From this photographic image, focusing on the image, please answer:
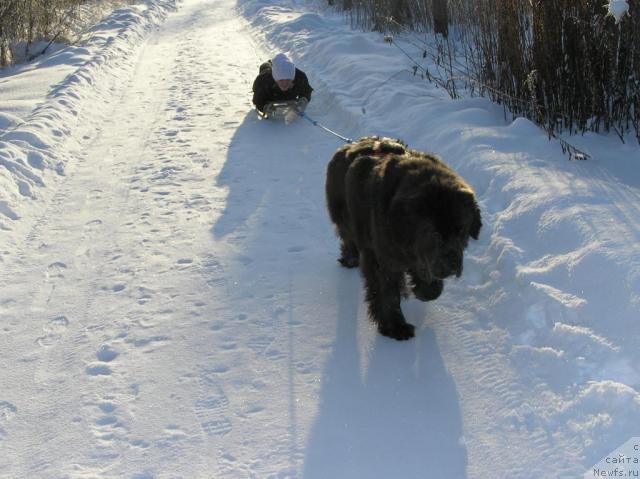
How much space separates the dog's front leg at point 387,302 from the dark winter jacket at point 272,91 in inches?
211

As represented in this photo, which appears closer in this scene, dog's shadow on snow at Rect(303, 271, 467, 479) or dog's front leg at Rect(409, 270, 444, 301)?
dog's shadow on snow at Rect(303, 271, 467, 479)

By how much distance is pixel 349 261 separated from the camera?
4.94 m

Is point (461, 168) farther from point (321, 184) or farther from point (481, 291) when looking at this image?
point (481, 291)

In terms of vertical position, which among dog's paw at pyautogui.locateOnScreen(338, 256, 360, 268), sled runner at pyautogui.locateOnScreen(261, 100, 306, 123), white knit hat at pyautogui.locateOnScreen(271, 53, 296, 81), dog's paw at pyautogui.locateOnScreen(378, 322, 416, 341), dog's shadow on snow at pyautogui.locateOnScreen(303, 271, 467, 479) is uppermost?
white knit hat at pyautogui.locateOnScreen(271, 53, 296, 81)

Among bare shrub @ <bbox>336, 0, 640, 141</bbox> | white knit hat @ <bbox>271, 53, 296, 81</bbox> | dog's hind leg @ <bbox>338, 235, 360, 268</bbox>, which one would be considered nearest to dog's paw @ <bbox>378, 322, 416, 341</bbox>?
dog's hind leg @ <bbox>338, 235, 360, 268</bbox>

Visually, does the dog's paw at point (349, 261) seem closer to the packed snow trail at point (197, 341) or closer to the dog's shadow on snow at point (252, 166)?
the packed snow trail at point (197, 341)

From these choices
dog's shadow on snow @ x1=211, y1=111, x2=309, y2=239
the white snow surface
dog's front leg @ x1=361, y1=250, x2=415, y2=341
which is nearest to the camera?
the white snow surface

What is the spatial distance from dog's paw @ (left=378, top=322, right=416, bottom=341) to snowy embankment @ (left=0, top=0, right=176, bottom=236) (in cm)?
373

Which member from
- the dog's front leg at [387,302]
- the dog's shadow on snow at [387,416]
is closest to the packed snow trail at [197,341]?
the dog's shadow on snow at [387,416]

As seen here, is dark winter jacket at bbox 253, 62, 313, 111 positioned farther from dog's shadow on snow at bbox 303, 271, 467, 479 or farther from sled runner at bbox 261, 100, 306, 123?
dog's shadow on snow at bbox 303, 271, 467, 479

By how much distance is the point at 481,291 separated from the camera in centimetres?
436

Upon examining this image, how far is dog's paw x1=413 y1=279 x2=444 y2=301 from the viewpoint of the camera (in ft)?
12.5

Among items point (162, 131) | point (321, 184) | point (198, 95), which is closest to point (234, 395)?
point (321, 184)

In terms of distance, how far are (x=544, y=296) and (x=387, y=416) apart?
4.48ft
